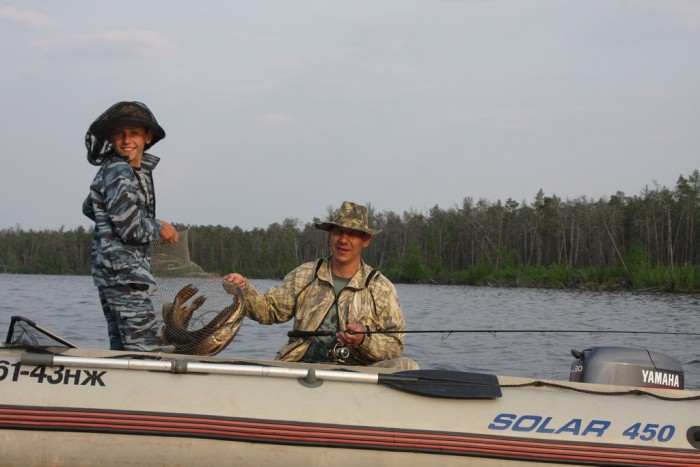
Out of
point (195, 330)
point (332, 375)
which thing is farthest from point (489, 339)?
point (332, 375)

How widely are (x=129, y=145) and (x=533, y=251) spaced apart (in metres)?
65.5

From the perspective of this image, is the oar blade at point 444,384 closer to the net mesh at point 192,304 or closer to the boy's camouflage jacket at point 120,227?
the net mesh at point 192,304

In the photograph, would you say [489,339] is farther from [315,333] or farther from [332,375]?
[332,375]

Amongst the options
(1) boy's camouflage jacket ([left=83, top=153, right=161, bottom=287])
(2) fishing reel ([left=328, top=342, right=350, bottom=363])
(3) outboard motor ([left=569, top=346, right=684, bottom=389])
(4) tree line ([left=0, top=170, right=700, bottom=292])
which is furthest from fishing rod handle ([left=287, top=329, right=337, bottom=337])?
(4) tree line ([left=0, top=170, right=700, bottom=292])

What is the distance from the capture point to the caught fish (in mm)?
4832

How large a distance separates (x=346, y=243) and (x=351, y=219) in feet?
0.50

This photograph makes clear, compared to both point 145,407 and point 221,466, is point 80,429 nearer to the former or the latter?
point 145,407

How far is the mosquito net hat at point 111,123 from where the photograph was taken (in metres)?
4.59

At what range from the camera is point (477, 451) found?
4125mm

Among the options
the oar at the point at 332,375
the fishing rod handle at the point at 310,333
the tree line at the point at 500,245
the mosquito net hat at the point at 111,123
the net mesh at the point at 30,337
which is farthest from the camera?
the tree line at the point at 500,245

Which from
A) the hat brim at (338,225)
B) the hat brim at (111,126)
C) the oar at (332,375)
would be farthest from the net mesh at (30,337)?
the hat brim at (338,225)

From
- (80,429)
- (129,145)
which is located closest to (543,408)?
(80,429)

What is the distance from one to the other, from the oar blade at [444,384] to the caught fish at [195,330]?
103 centimetres

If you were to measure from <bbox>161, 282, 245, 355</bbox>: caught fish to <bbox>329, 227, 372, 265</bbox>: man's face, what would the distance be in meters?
0.72
